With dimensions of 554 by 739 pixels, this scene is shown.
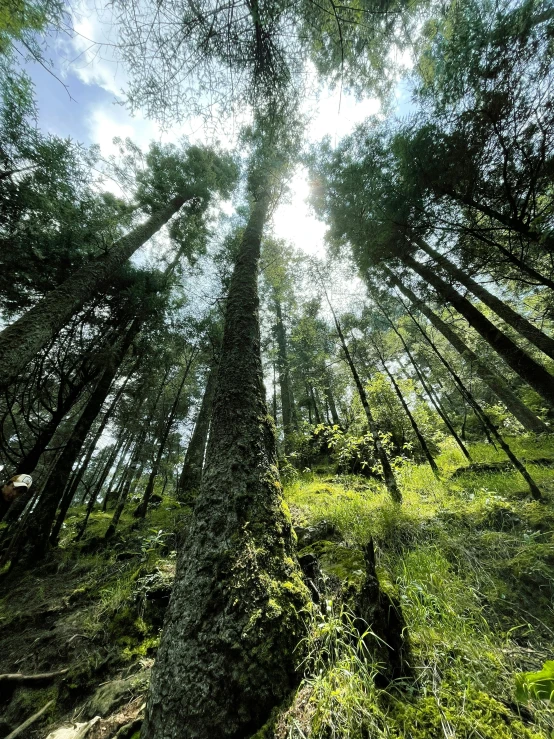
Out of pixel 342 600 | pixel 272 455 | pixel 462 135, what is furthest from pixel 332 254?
pixel 342 600

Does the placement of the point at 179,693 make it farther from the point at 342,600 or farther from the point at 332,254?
the point at 332,254

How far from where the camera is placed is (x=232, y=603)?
144 cm

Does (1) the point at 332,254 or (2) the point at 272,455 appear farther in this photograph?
(1) the point at 332,254

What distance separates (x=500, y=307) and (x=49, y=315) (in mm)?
9782

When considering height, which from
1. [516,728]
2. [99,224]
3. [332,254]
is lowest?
[516,728]

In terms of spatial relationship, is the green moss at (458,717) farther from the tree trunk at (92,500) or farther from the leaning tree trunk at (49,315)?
the tree trunk at (92,500)

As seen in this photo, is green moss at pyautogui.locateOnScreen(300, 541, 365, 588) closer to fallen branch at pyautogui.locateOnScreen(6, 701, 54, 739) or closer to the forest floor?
the forest floor

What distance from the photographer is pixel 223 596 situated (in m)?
1.48

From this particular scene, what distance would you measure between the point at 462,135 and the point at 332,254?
4.41 metres

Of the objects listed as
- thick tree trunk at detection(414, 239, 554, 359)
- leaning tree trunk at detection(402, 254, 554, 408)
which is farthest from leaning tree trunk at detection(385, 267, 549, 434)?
thick tree trunk at detection(414, 239, 554, 359)

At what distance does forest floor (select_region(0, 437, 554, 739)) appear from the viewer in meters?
1.28

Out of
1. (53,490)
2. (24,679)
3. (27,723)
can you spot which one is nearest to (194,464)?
(53,490)

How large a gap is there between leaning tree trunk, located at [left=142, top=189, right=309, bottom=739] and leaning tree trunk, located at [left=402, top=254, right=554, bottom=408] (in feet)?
17.9

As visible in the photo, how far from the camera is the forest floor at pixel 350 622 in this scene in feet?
4.21
